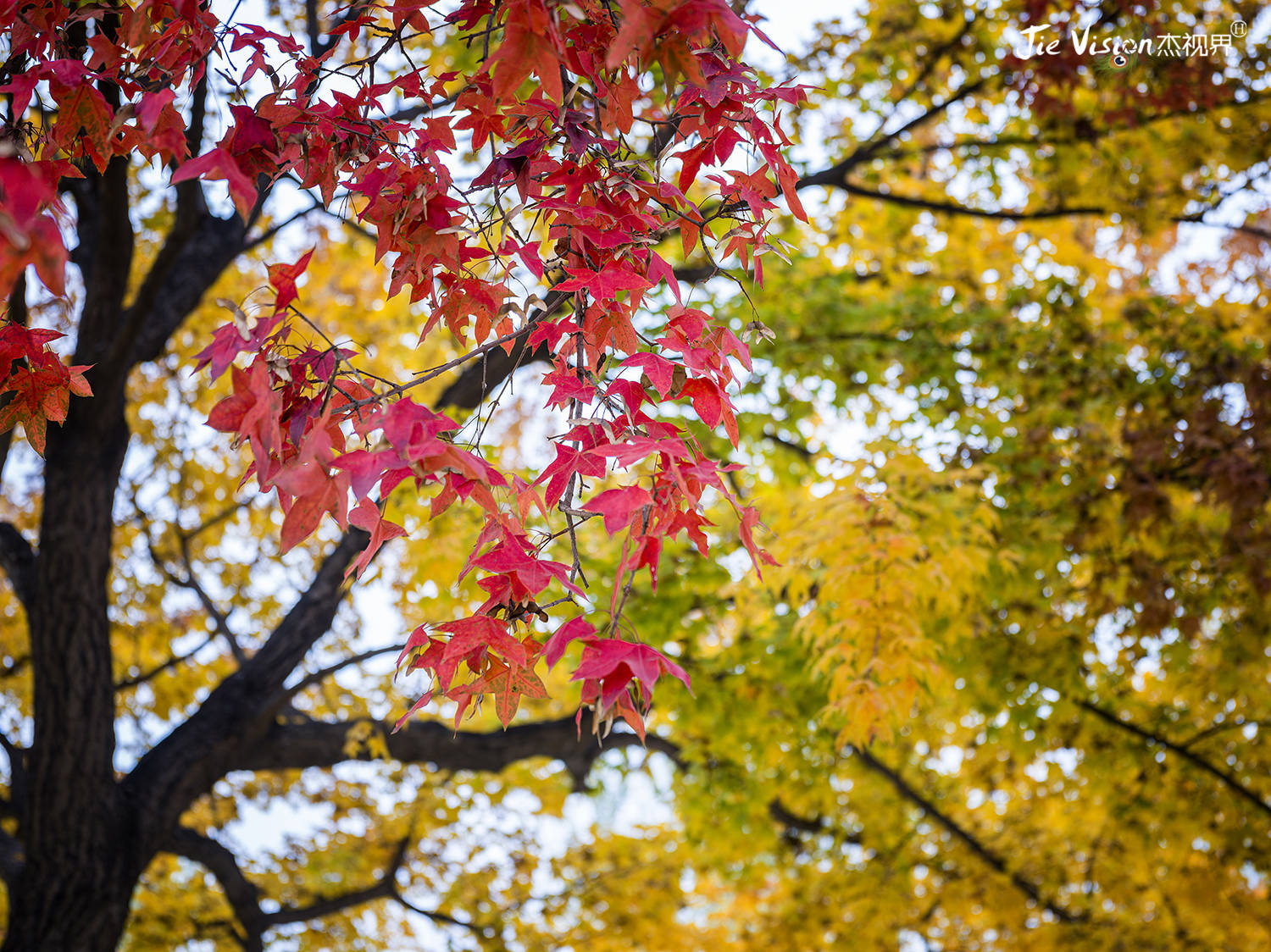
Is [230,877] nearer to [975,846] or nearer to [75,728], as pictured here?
[75,728]

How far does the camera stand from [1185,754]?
4.21m

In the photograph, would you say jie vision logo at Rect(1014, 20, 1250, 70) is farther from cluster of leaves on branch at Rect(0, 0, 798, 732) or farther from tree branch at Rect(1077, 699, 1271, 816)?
cluster of leaves on branch at Rect(0, 0, 798, 732)

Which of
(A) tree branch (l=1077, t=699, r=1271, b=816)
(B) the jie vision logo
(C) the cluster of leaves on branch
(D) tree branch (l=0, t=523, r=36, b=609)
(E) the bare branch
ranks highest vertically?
(B) the jie vision logo

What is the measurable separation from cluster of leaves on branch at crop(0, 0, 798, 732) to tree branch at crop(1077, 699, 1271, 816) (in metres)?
3.60

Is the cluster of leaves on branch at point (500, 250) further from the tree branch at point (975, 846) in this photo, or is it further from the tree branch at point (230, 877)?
the tree branch at point (975, 846)

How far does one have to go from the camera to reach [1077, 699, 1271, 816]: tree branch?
421 cm

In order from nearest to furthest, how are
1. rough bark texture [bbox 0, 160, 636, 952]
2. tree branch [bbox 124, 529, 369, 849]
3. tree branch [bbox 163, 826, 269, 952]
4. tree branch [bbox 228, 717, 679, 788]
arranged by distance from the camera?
1. rough bark texture [bbox 0, 160, 636, 952]
2. tree branch [bbox 124, 529, 369, 849]
3. tree branch [bbox 228, 717, 679, 788]
4. tree branch [bbox 163, 826, 269, 952]

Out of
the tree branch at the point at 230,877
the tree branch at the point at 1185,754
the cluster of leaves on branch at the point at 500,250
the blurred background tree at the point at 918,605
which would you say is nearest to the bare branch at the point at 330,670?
the blurred background tree at the point at 918,605

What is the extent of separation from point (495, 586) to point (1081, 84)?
4.06 meters

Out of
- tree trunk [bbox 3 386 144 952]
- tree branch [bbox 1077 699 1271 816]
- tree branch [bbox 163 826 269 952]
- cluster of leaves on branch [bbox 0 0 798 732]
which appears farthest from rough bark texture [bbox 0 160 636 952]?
tree branch [bbox 1077 699 1271 816]

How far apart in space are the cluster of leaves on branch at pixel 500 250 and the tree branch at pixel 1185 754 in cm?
360

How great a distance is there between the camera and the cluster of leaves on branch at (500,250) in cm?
115

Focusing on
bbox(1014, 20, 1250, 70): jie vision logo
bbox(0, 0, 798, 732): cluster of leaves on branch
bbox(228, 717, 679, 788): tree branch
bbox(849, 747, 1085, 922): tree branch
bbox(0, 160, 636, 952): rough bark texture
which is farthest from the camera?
bbox(849, 747, 1085, 922): tree branch

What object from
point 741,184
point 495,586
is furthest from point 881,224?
point 495,586
